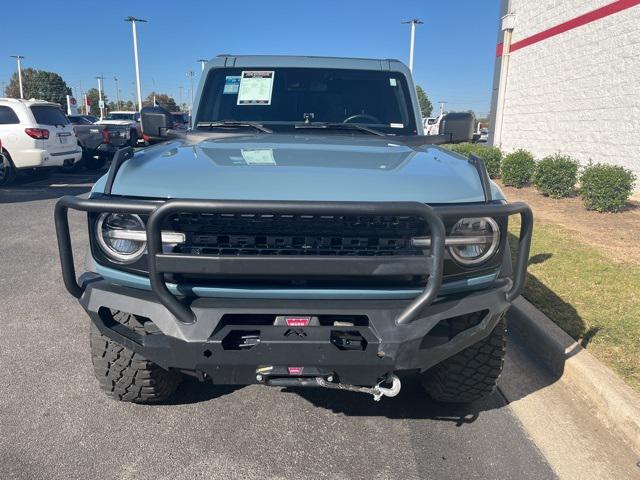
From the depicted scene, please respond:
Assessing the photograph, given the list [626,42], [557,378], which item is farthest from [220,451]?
[626,42]

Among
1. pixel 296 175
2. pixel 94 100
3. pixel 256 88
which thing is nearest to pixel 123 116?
pixel 256 88

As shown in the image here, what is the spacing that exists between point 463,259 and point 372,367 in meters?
0.61

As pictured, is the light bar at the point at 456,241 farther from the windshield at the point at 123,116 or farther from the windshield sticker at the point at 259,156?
the windshield at the point at 123,116

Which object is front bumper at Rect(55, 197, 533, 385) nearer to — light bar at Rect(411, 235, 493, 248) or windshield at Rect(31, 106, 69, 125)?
light bar at Rect(411, 235, 493, 248)

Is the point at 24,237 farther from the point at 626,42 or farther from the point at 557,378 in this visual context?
the point at 626,42

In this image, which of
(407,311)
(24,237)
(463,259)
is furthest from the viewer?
(24,237)

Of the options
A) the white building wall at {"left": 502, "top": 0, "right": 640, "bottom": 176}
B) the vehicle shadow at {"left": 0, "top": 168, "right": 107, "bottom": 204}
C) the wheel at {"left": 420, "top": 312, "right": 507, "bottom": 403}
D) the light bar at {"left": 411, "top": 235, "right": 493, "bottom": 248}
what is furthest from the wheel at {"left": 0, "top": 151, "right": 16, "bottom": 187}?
the white building wall at {"left": 502, "top": 0, "right": 640, "bottom": 176}

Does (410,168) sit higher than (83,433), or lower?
higher

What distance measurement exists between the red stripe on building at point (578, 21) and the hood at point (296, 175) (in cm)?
1011

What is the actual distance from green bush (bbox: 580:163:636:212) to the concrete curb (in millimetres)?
4861

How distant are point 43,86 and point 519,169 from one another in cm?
7942

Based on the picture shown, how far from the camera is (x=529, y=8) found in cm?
1586

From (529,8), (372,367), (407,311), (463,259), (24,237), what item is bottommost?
(24,237)

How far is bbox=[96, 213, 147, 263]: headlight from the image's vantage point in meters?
2.23
